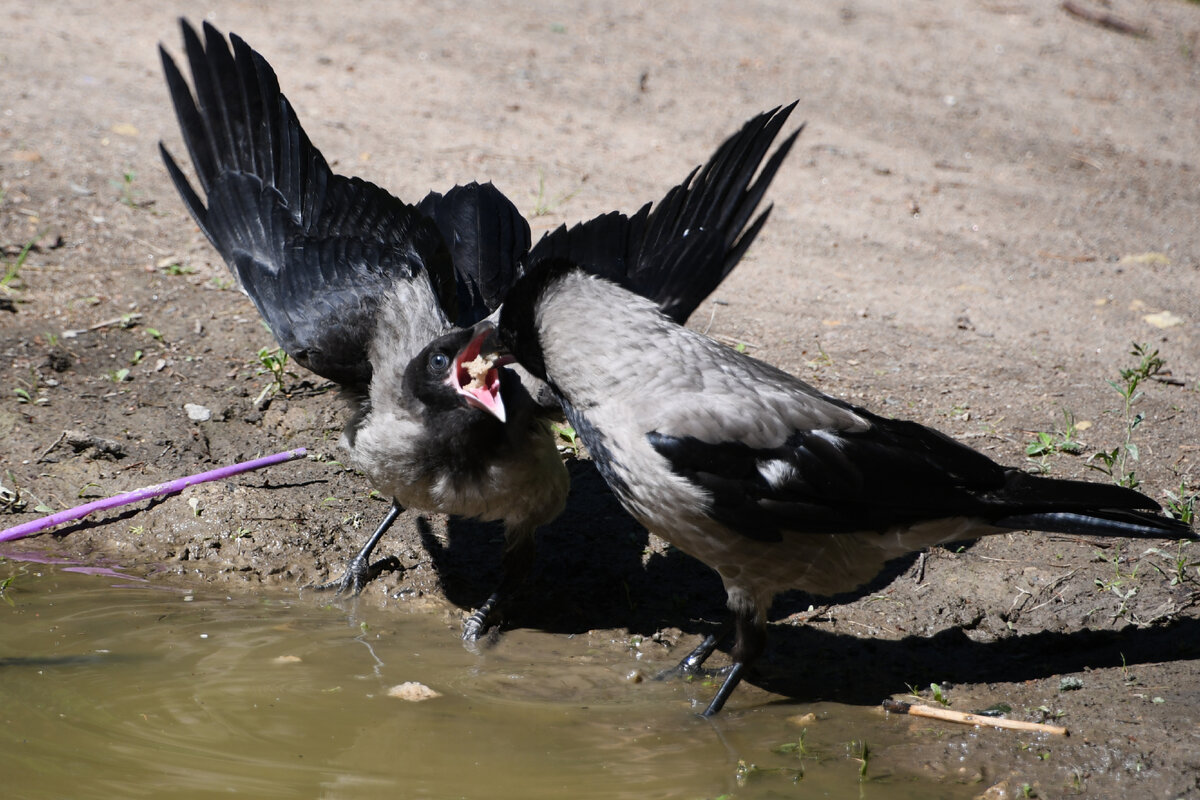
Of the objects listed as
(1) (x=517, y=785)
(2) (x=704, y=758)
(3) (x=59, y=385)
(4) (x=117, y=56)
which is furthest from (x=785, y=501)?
(4) (x=117, y=56)

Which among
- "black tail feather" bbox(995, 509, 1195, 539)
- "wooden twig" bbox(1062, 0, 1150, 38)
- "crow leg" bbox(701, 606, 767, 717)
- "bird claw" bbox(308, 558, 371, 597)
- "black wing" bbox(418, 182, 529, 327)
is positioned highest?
"wooden twig" bbox(1062, 0, 1150, 38)

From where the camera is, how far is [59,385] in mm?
5355

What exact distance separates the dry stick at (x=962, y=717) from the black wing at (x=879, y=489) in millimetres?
597

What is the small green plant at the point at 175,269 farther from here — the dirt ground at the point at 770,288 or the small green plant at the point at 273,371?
the small green plant at the point at 273,371

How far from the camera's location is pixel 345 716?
360 cm

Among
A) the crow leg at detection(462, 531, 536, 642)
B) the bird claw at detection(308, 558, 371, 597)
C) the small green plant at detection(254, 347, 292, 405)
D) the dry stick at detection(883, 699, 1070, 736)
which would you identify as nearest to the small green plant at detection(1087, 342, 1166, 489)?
the dry stick at detection(883, 699, 1070, 736)

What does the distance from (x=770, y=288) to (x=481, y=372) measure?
2.85 metres

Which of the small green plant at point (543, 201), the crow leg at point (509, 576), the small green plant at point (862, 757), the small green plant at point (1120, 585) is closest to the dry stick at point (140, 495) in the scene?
the crow leg at point (509, 576)

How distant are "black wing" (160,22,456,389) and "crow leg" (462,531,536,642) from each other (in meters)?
0.90

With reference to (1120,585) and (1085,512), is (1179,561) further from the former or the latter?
(1085,512)

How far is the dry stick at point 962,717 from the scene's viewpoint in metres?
3.44

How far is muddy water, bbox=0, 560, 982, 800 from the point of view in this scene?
321cm

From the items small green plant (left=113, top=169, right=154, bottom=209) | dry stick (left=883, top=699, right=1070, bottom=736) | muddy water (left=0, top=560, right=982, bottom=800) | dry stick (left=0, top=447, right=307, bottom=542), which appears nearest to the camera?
muddy water (left=0, top=560, right=982, bottom=800)

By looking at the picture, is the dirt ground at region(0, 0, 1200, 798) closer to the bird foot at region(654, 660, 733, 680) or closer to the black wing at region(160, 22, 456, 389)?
the bird foot at region(654, 660, 733, 680)
